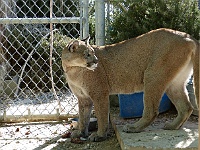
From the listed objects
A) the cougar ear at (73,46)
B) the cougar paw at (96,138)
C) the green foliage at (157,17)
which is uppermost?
the green foliage at (157,17)

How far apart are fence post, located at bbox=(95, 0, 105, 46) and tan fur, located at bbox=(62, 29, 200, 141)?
0.40 metres

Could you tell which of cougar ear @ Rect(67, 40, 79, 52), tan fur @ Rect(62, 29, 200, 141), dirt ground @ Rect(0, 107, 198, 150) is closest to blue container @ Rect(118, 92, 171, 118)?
dirt ground @ Rect(0, 107, 198, 150)

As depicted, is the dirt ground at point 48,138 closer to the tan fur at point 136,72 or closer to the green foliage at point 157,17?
the tan fur at point 136,72

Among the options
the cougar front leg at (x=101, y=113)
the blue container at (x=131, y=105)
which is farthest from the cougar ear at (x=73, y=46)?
the blue container at (x=131, y=105)

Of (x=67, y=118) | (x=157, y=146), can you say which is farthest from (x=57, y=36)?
(x=157, y=146)

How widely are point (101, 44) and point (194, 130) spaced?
1.35 m

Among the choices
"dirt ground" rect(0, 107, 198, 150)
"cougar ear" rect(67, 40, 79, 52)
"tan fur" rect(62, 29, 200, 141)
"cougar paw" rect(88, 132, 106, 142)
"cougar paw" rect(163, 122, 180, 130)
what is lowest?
"dirt ground" rect(0, 107, 198, 150)

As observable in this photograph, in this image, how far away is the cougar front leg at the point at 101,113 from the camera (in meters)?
3.79

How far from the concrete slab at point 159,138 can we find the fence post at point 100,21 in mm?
889

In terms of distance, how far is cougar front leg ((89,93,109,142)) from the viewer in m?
3.79

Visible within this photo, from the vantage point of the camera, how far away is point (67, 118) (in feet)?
15.3

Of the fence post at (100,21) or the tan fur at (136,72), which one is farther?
the fence post at (100,21)

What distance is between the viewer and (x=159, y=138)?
344cm

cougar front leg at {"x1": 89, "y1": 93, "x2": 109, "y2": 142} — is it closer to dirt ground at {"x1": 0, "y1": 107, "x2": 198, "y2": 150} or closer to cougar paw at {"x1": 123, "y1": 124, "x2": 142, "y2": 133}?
dirt ground at {"x1": 0, "y1": 107, "x2": 198, "y2": 150}
